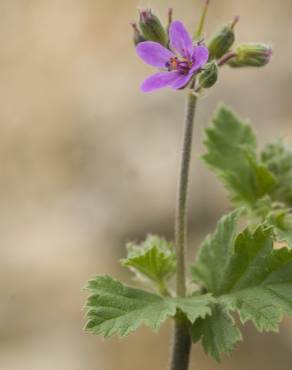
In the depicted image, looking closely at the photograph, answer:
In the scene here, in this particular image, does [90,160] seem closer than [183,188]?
No

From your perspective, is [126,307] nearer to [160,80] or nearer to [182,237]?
[182,237]

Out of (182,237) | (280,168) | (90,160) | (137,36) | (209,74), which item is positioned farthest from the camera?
(90,160)

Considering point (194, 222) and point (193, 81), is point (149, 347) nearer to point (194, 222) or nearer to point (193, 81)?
point (194, 222)

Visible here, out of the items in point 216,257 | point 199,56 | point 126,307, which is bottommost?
point 126,307

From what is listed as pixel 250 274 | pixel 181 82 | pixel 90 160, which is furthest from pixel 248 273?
pixel 90 160

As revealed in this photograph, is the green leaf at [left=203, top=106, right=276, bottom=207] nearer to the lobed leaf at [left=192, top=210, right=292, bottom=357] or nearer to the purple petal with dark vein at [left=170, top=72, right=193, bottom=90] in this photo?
the lobed leaf at [left=192, top=210, right=292, bottom=357]

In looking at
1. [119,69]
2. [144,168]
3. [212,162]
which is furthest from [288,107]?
[212,162]

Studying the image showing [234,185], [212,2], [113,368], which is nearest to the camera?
[234,185]
